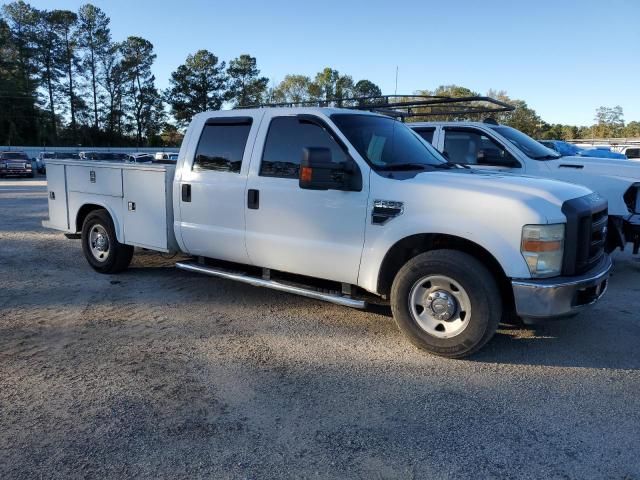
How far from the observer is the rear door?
5.33 metres

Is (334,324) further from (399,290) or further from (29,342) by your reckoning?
(29,342)

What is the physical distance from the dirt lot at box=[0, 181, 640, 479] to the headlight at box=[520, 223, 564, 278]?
0.85 meters

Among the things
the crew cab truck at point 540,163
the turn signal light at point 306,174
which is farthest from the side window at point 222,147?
the crew cab truck at point 540,163

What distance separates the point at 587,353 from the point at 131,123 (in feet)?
270

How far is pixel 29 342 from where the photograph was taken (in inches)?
180

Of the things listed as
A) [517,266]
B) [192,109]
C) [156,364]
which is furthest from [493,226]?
[192,109]

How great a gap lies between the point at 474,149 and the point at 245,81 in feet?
255

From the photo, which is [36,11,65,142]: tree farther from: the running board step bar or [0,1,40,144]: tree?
the running board step bar

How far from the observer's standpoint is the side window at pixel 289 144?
4832 mm

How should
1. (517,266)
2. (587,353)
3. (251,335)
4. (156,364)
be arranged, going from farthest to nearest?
1. (251,335)
2. (587,353)
3. (156,364)
4. (517,266)

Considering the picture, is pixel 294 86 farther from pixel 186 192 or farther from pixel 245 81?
pixel 186 192

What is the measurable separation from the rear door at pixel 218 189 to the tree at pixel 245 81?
75.4 m

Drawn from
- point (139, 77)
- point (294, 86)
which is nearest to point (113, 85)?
point (139, 77)

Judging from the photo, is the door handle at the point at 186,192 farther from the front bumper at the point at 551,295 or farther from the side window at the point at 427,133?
the side window at the point at 427,133
